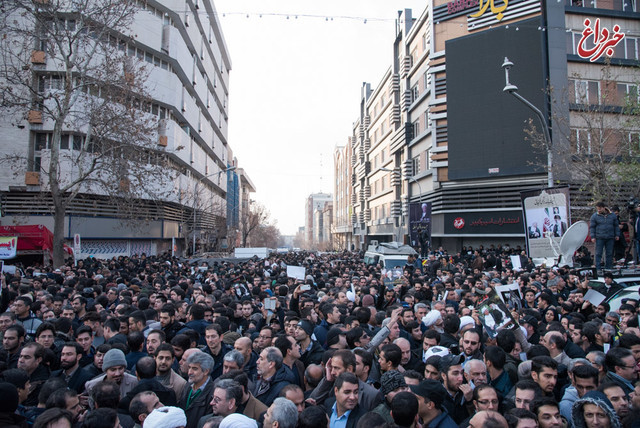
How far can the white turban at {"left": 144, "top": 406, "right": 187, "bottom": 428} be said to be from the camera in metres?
3.24

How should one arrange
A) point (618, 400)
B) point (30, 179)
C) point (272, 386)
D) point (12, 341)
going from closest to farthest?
point (618, 400)
point (272, 386)
point (12, 341)
point (30, 179)

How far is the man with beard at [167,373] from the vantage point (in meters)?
4.68

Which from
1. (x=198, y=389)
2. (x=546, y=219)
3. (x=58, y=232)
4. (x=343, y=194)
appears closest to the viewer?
(x=198, y=389)

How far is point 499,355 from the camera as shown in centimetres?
463

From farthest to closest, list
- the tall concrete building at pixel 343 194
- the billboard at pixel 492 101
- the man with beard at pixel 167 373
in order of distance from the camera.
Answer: the tall concrete building at pixel 343 194
the billboard at pixel 492 101
the man with beard at pixel 167 373

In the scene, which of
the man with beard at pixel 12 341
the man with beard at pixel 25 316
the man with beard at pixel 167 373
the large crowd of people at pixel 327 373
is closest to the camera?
the large crowd of people at pixel 327 373

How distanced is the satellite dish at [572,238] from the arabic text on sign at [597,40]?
1999cm

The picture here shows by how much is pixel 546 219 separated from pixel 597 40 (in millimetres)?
21094

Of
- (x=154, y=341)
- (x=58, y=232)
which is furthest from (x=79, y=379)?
(x=58, y=232)

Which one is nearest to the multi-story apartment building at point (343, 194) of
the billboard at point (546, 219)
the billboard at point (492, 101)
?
the billboard at point (492, 101)

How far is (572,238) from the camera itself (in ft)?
38.5

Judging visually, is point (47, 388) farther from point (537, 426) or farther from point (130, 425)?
point (537, 426)

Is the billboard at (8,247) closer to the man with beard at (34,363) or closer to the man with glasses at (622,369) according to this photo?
the man with beard at (34,363)

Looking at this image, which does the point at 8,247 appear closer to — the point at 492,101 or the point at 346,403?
the point at 346,403
